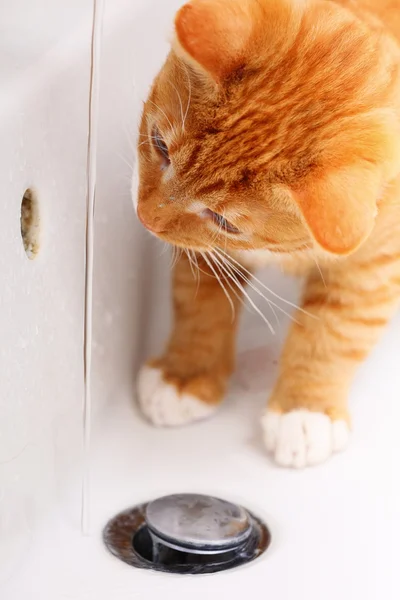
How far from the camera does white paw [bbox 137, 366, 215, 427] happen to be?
1.16m

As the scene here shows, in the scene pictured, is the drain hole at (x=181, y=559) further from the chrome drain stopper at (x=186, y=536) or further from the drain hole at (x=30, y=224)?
the drain hole at (x=30, y=224)

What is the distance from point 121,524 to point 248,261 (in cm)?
35

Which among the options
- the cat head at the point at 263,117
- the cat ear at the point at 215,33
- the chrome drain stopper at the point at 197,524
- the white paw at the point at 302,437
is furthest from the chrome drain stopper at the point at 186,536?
the cat ear at the point at 215,33

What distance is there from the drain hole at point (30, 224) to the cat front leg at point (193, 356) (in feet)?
1.00

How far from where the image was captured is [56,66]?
2.93 feet

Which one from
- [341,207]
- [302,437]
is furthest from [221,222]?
[302,437]

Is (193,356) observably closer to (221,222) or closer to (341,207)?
(221,222)

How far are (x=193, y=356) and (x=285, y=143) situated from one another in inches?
16.7

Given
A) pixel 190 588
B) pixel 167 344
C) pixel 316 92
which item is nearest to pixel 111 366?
pixel 167 344

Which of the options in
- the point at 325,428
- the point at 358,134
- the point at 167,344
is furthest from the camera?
the point at 167,344

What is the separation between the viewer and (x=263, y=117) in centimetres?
88

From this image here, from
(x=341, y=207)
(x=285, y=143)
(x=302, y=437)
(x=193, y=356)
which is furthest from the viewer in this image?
(x=193, y=356)

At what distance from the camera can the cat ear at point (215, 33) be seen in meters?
0.81

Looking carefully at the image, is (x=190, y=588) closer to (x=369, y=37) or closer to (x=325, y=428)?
(x=325, y=428)
